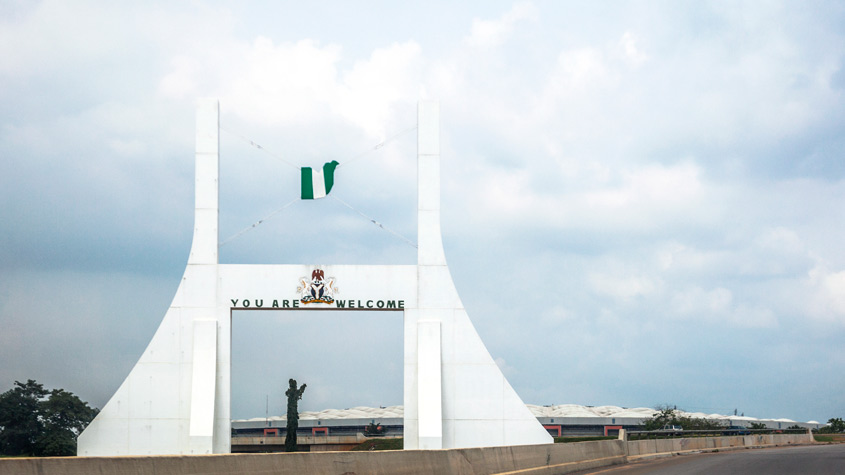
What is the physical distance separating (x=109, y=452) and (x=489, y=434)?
1461 centimetres

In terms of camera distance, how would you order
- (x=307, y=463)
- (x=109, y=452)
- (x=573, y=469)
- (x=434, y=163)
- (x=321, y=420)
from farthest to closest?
1. (x=321, y=420)
2. (x=434, y=163)
3. (x=109, y=452)
4. (x=573, y=469)
5. (x=307, y=463)

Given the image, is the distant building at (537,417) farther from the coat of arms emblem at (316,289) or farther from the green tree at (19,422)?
the coat of arms emblem at (316,289)

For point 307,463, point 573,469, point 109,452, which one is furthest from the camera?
point 109,452

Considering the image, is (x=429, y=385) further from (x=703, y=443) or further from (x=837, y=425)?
(x=837, y=425)

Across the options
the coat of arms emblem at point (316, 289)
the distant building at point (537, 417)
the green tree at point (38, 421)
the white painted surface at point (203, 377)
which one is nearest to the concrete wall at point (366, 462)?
the coat of arms emblem at point (316, 289)

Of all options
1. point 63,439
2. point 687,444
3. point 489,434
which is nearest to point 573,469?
point 489,434

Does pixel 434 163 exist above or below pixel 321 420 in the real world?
above

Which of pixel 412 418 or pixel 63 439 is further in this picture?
pixel 63 439

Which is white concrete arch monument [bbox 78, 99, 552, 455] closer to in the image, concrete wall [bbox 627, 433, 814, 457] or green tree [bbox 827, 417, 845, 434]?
concrete wall [bbox 627, 433, 814, 457]

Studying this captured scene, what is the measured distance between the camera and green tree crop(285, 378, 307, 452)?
44.7 m

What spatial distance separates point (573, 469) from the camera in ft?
81.2

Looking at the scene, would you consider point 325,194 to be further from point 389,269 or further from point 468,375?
point 468,375

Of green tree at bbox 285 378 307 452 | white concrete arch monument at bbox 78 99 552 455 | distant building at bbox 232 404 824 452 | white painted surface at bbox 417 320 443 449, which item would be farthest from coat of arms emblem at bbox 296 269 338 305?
distant building at bbox 232 404 824 452

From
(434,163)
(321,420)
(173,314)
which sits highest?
(434,163)
